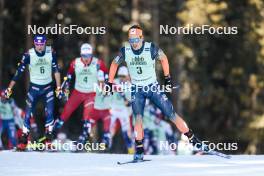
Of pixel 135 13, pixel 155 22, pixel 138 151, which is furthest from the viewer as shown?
pixel 135 13

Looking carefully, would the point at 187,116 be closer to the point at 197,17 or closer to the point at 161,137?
the point at 197,17

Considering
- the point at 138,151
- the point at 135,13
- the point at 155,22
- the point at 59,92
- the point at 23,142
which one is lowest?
the point at 138,151

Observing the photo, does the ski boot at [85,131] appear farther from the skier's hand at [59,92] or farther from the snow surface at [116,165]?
the snow surface at [116,165]

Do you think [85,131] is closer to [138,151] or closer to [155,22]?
[138,151]

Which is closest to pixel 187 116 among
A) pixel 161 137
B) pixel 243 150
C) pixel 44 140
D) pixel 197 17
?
pixel 243 150

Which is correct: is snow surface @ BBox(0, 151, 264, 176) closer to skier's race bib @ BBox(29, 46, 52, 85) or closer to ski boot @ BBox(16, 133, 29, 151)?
ski boot @ BBox(16, 133, 29, 151)

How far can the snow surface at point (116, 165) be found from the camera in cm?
1127

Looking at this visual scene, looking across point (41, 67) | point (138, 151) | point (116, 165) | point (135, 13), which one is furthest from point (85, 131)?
point (135, 13)

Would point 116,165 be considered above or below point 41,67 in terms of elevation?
below

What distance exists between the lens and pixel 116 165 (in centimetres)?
1234

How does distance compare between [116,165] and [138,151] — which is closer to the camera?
[116,165]

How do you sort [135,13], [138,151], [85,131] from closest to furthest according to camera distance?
[138,151], [85,131], [135,13]

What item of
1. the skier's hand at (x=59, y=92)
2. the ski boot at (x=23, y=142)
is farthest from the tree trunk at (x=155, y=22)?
the skier's hand at (x=59, y=92)

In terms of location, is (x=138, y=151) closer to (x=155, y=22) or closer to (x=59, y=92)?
(x=59, y=92)
